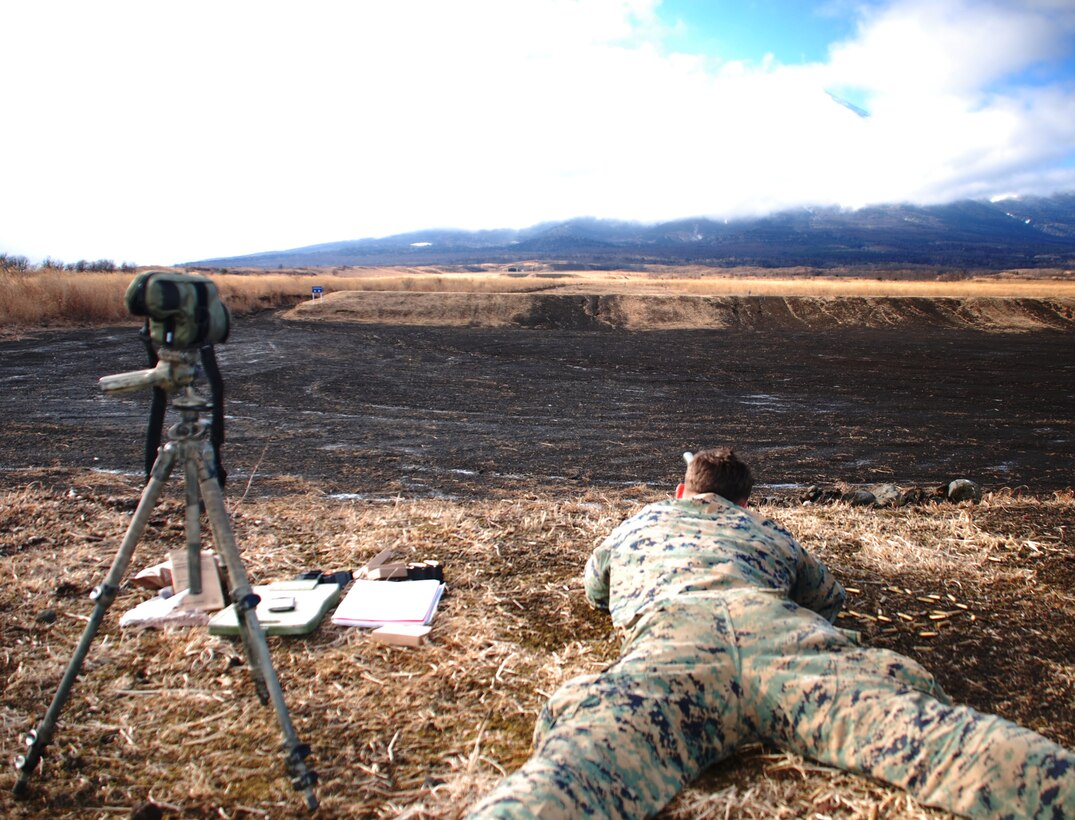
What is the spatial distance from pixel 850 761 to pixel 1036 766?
1.83 ft

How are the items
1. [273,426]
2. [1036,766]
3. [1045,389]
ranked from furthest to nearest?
1. [1045,389]
2. [273,426]
3. [1036,766]

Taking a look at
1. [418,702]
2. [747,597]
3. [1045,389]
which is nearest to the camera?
[747,597]

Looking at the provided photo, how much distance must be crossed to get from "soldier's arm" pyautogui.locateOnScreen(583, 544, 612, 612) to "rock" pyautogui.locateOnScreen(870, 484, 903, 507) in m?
3.97

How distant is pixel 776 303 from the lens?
A: 3762 cm

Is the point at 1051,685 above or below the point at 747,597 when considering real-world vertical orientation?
below

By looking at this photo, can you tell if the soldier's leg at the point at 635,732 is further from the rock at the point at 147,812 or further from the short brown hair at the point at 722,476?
the rock at the point at 147,812

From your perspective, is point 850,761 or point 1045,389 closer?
point 850,761

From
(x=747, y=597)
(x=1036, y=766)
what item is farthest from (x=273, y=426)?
(x=1036, y=766)

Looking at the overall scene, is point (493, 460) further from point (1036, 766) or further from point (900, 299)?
point (900, 299)

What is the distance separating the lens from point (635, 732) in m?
2.45

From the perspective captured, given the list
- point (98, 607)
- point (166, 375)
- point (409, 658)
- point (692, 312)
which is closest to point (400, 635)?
point (409, 658)

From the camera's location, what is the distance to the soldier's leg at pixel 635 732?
219 cm

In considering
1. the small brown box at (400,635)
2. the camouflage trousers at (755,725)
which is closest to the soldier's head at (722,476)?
the camouflage trousers at (755,725)

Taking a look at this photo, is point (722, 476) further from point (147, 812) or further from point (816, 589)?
point (147, 812)
